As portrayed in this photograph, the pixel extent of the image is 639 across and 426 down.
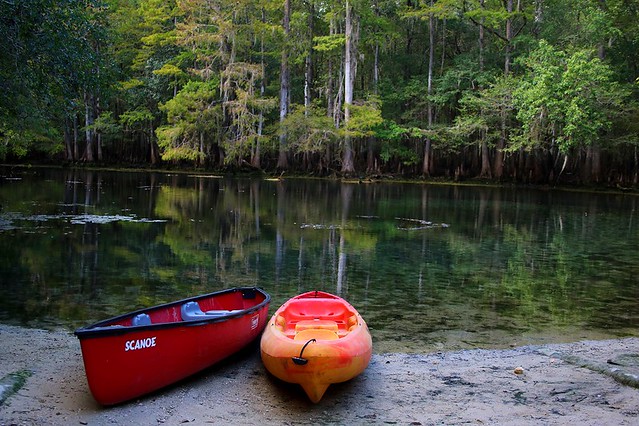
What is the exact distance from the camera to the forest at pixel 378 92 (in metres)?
32.2

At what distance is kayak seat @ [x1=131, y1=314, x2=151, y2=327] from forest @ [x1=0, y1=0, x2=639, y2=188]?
26610 mm

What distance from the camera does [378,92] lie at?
41.7 meters

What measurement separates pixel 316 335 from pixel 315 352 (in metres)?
0.56

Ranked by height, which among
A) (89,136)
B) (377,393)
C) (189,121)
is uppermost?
(189,121)

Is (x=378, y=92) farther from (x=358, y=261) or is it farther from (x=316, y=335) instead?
(x=316, y=335)

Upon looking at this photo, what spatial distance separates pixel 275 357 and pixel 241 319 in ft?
A: 3.31

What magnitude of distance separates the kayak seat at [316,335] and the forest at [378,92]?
26.8 meters

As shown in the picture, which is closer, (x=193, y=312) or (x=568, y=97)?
(x=193, y=312)

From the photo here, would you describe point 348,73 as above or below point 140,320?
above

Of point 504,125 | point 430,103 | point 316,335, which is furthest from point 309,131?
point 316,335

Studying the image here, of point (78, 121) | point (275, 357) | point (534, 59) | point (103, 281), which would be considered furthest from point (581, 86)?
point (78, 121)

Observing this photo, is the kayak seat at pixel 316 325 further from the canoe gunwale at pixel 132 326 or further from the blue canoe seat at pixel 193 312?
the blue canoe seat at pixel 193 312

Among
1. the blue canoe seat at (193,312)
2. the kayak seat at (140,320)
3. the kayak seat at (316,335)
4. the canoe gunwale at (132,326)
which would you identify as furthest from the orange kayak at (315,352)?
the kayak seat at (140,320)

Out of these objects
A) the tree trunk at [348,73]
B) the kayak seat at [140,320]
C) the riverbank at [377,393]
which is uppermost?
the tree trunk at [348,73]
